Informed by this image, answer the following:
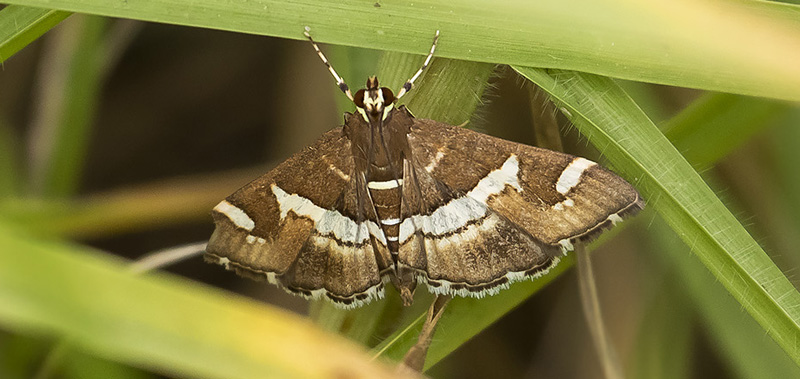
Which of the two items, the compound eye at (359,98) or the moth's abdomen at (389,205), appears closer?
the compound eye at (359,98)

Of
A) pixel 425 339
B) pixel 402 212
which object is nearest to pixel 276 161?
pixel 402 212

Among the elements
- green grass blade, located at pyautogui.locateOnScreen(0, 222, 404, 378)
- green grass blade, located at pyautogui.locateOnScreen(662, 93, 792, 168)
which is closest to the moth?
green grass blade, located at pyautogui.locateOnScreen(662, 93, 792, 168)

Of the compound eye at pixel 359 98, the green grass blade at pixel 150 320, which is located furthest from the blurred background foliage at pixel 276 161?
the compound eye at pixel 359 98

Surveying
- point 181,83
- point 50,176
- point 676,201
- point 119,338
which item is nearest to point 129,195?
point 50,176

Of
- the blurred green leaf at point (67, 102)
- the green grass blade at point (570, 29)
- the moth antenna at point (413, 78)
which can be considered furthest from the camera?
the blurred green leaf at point (67, 102)

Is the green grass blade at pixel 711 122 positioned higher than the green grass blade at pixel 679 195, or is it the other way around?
the green grass blade at pixel 711 122

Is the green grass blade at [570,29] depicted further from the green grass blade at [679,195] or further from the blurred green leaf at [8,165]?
the blurred green leaf at [8,165]
